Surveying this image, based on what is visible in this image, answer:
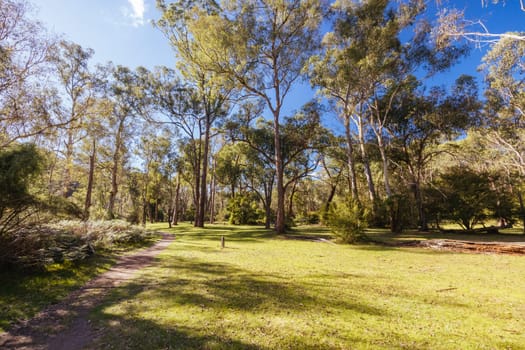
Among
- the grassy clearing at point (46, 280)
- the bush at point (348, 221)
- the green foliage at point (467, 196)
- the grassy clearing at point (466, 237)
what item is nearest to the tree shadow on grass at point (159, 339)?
the grassy clearing at point (46, 280)

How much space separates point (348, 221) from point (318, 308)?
9.34 metres

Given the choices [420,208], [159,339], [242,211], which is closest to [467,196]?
[420,208]

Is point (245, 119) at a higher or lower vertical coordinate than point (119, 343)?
higher

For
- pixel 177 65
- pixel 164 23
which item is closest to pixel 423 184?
pixel 177 65

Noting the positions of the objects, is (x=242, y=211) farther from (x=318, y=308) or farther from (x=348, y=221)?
(x=318, y=308)

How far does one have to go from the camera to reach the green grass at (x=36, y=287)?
4105mm

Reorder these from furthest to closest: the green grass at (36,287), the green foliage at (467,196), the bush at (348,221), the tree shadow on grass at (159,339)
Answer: the green foliage at (467,196), the bush at (348,221), the green grass at (36,287), the tree shadow on grass at (159,339)

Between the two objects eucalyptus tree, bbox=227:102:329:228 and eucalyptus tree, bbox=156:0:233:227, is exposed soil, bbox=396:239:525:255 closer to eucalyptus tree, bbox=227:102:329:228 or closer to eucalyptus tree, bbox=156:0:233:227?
eucalyptus tree, bbox=227:102:329:228

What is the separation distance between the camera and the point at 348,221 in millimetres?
12531

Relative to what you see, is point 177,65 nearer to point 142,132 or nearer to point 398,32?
point 142,132

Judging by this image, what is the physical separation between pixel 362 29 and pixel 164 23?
1793 centimetres

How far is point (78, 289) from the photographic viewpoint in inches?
215

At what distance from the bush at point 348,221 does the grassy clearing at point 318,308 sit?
16.8 feet

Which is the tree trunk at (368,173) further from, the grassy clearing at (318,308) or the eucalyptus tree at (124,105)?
the eucalyptus tree at (124,105)
